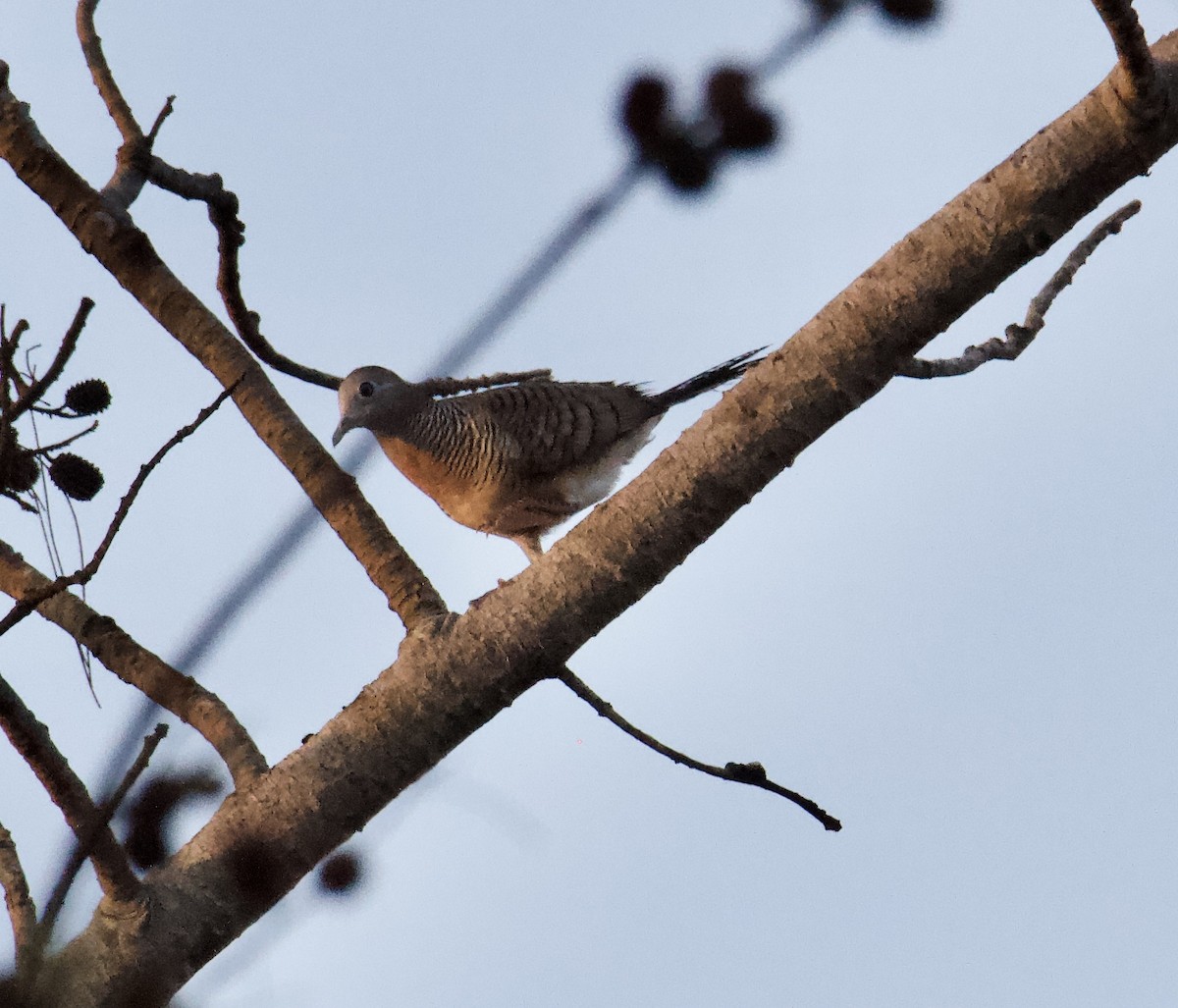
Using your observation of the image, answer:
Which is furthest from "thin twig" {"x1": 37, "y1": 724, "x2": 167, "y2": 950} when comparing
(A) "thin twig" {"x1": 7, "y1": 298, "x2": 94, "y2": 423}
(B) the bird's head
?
(B) the bird's head

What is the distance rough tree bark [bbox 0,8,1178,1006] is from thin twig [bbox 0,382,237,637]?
627 mm

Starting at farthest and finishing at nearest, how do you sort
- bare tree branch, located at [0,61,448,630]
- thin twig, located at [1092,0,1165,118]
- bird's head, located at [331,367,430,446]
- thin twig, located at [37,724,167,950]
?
bird's head, located at [331,367,430,446] < bare tree branch, located at [0,61,448,630] < thin twig, located at [1092,0,1165,118] < thin twig, located at [37,724,167,950]

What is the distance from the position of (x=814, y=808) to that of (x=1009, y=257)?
2.92 feet

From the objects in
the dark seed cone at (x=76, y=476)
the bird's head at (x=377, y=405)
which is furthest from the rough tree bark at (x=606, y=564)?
the bird's head at (x=377, y=405)

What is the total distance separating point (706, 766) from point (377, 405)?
93.9 inches

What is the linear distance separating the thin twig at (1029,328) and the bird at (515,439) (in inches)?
61.0

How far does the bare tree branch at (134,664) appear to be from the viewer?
2.37 metres

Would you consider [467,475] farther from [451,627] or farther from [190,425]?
[190,425]

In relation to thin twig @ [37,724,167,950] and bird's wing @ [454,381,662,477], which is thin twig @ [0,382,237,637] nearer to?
thin twig @ [37,724,167,950]

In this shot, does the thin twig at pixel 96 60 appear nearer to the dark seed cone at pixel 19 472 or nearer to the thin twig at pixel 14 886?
the dark seed cone at pixel 19 472

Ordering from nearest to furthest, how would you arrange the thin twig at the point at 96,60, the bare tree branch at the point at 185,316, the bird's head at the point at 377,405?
1. the bare tree branch at the point at 185,316
2. the thin twig at the point at 96,60
3. the bird's head at the point at 377,405

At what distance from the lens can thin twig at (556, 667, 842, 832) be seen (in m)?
2.16

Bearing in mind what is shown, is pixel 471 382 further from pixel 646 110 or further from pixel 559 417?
pixel 646 110

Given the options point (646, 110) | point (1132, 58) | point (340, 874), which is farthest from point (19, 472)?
point (1132, 58)
